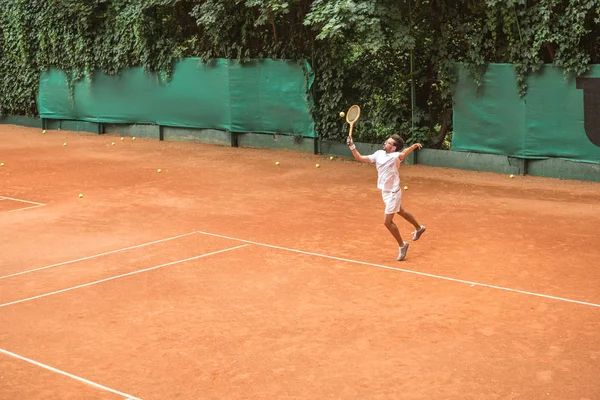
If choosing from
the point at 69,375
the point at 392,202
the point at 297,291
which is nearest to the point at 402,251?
the point at 392,202

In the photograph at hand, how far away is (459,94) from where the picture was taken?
17.4 m

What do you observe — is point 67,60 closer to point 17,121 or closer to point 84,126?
point 84,126

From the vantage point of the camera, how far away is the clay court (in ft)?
A: 21.6

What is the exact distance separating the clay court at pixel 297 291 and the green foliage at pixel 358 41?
8.47 ft

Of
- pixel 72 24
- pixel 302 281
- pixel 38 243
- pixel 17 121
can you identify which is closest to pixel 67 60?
pixel 72 24

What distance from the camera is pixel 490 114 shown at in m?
17.0

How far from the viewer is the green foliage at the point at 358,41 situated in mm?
16094

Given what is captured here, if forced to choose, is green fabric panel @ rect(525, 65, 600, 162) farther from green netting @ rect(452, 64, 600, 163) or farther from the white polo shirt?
the white polo shirt

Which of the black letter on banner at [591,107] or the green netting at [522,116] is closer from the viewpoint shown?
the black letter on banner at [591,107]

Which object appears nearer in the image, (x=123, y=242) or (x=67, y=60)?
(x=123, y=242)

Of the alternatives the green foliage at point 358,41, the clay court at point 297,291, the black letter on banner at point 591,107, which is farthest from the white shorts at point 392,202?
the green foliage at point 358,41

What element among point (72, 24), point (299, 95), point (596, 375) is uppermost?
point (72, 24)

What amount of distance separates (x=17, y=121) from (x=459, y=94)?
16049 mm

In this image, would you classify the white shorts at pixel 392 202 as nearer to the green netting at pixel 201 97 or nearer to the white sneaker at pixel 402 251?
the white sneaker at pixel 402 251
